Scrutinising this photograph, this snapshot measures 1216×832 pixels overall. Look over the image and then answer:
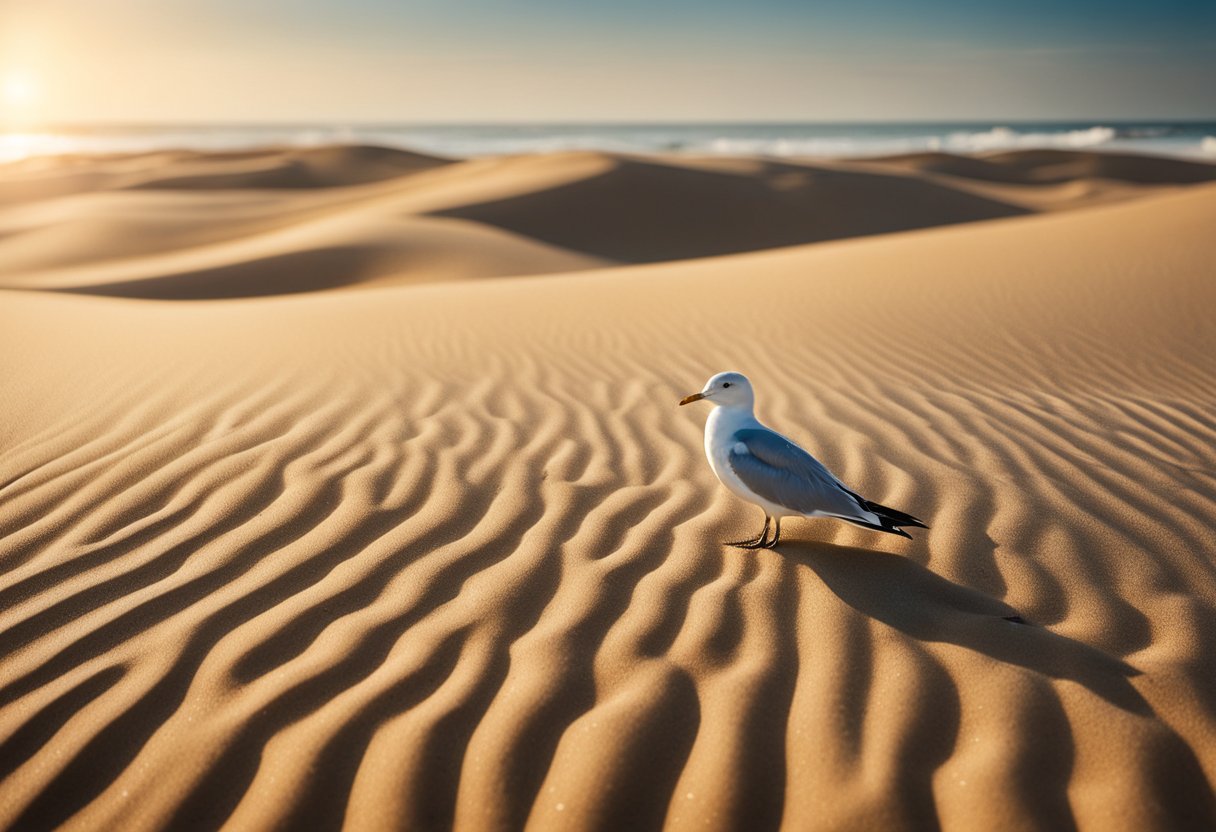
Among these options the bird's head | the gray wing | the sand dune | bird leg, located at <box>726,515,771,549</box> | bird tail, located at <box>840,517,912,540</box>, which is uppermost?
the bird's head

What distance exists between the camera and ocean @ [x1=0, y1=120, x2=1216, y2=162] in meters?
57.2

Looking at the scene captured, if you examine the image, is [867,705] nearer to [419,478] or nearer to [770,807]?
[770,807]

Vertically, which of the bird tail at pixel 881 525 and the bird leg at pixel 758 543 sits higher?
the bird tail at pixel 881 525

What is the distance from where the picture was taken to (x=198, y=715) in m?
2.41

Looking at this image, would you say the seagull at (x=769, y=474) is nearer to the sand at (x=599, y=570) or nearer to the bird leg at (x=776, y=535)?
the bird leg at (x=776, y=535)

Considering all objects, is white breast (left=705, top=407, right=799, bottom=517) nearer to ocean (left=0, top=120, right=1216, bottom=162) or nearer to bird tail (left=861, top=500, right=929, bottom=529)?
bird tail (left=861, top=500, right=929, bottom=529)

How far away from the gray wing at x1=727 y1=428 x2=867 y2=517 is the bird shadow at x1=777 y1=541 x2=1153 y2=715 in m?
0.26

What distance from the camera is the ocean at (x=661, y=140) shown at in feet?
188

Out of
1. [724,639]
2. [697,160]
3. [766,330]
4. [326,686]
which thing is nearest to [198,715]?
[326,686]

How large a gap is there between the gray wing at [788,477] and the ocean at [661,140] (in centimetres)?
4805

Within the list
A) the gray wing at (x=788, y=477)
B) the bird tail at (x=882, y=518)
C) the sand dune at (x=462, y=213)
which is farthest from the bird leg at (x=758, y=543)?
the sand dune at (x=462, y=213)

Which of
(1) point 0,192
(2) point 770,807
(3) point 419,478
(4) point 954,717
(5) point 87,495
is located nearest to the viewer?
(2) point 770,807

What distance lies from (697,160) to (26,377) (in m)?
23.7

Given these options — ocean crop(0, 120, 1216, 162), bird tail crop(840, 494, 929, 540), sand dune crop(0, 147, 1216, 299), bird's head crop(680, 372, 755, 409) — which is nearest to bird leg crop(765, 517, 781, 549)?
bird tail crop(840, 494, 929, 540)
